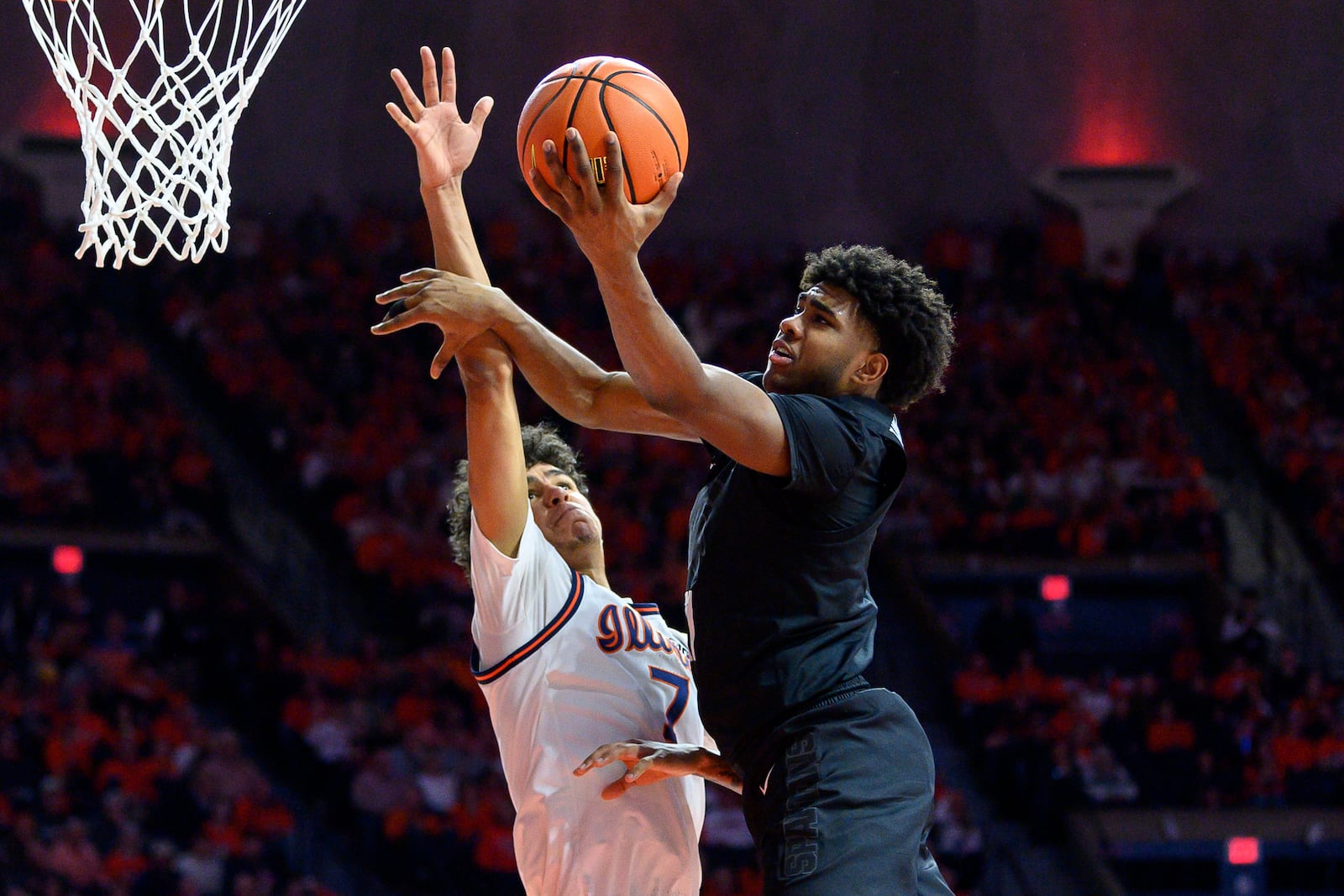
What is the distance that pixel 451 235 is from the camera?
3293 mm

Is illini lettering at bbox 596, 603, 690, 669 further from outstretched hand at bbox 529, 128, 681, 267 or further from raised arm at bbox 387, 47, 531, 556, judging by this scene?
outstretched hand at bbox 529, 128, 681, 267

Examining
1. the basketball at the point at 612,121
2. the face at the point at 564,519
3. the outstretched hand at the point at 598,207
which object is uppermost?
the basketball at the point at 612,121

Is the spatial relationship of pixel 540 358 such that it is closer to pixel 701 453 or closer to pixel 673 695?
pixel 673 695

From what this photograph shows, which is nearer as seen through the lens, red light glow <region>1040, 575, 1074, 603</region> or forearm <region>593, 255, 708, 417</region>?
forearm <region>593, 255, 708, 417</region>

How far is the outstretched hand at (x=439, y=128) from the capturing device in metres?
3.34

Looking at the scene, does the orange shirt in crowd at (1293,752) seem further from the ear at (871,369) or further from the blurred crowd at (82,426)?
the ear at (871,369)

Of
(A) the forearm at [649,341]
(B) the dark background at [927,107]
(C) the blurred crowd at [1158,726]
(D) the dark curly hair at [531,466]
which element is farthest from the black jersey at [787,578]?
(B) the dark background at [927,107]

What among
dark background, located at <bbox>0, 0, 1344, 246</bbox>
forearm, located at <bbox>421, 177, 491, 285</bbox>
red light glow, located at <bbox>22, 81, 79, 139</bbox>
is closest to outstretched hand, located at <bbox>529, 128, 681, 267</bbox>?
forearm, located at <bbox>421, 177, 491, 285</bbox>

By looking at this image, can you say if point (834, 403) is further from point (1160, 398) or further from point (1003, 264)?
point (1003, 264)

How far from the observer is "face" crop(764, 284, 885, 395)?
3.04 meters

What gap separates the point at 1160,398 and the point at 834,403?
35.2ft

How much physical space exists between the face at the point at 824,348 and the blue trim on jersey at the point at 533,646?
734 mm

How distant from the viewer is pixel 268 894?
26.1 ft

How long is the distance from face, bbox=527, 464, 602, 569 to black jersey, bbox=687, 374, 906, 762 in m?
0.74
